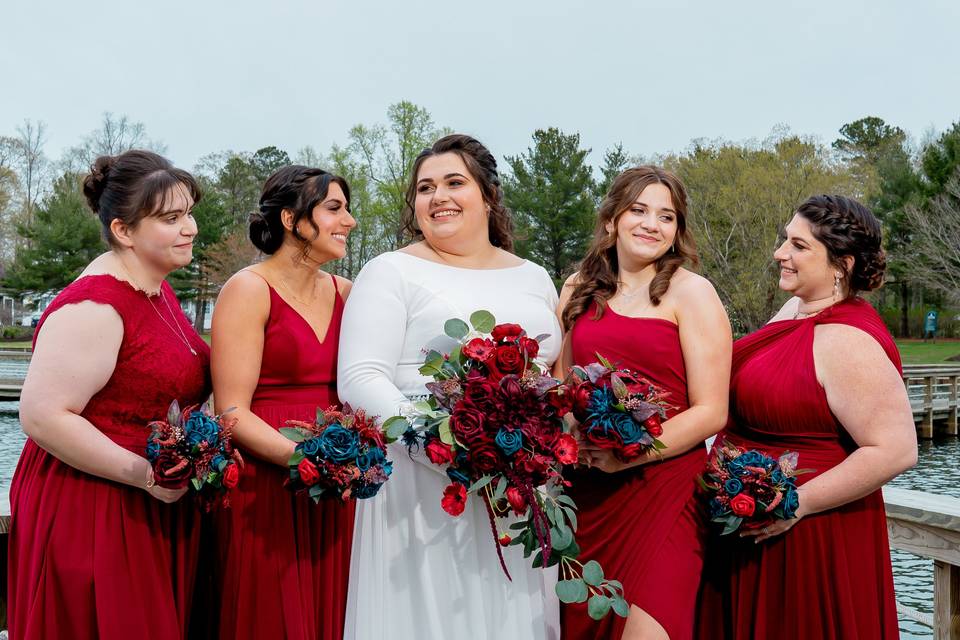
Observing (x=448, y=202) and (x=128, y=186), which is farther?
(x=448, y=202)

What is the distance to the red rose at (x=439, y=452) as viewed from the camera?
2.93 m

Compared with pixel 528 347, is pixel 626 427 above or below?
below

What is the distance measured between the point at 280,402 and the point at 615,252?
73.5 inches

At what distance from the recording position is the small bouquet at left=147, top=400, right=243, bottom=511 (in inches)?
121

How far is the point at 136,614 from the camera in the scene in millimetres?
3217

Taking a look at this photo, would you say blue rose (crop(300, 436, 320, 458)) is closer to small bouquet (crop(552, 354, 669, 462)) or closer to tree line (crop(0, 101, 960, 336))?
small bouquet (crop(552, 354, 669, 462))

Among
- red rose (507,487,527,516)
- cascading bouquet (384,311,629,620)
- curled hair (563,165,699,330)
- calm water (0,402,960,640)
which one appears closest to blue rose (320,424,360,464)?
cascading bouquet (384,311,629,620)

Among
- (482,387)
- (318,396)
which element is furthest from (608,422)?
(318,396)

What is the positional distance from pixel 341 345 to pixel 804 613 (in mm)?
2346

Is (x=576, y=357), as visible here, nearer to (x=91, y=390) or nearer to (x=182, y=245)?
(x=182, y=245)

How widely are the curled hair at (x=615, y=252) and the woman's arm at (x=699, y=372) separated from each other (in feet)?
0.55

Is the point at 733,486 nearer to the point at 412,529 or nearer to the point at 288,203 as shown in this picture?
the point at 412,529

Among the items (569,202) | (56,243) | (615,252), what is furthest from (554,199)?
(615,252)

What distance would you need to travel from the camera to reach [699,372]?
12.0 feet
